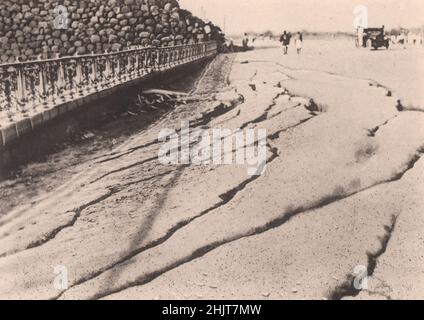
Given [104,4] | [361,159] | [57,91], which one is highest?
[104,4]

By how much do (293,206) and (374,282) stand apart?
142cm

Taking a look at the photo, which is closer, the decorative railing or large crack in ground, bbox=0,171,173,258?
large crack in ground, bbox=0,171,173,258

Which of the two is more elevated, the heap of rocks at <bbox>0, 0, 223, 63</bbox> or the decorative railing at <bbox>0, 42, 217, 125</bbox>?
the heap of rocks at <bbox>0, 0, 223, 63</bbox>

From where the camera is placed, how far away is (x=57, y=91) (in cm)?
891

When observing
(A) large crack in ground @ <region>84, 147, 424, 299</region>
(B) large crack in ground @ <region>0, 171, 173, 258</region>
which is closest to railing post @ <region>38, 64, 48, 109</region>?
(B) large crack in ground @ <region>0, 171, 173, 258</region>

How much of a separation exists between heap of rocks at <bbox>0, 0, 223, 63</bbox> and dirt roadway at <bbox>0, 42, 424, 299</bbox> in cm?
2053

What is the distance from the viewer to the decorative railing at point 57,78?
7203mm

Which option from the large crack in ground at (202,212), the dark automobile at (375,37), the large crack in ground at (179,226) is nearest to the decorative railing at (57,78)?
the large crack in ground at (202,212)

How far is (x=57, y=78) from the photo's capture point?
905cm

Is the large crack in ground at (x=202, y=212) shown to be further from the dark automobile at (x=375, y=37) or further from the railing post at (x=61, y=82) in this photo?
the dark automobile at (x=375, y=37)

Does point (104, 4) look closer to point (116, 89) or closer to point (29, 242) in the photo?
point (116, 89)

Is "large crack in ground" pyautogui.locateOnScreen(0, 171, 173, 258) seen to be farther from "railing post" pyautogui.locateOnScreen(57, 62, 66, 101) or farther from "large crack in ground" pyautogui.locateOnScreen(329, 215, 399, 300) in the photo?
"railing post" pyautogui.locateOnScreen(57, 62, 66, 101)

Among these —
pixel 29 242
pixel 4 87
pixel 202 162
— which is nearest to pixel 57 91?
pixel 4 87

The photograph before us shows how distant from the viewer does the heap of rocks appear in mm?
25922
